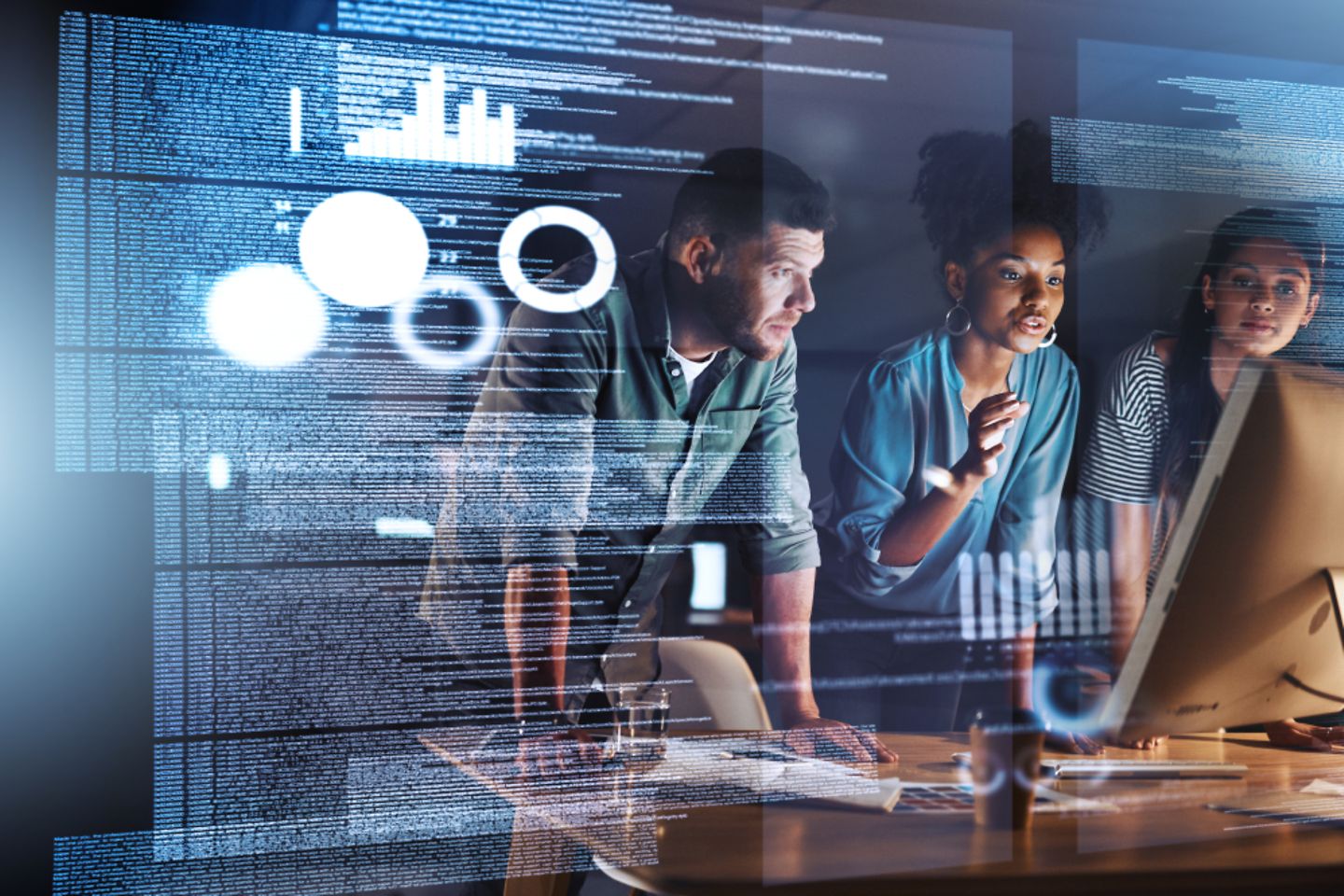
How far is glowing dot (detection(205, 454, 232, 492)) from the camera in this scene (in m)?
1.37

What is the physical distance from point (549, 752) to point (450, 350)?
1.80 ft

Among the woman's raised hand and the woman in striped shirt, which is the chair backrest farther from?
the woman in striped shirt

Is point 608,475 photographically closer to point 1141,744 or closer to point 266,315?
point 266,315

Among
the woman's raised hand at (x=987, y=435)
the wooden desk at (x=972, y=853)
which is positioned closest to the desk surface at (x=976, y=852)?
the wooden desk at (x=972, y=853)

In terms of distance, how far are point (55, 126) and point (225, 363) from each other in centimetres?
35

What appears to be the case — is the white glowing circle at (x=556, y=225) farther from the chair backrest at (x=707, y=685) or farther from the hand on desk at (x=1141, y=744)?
the hand on desk at (x=1141, y=744)

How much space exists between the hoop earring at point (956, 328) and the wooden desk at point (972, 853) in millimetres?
637

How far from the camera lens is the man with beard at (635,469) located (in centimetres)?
146

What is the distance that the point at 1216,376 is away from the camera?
72.4 inches

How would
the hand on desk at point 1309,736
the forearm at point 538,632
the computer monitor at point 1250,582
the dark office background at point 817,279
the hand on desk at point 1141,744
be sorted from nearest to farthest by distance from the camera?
the computer monitor at point 1250,582 < the dark office background at point 817,279 < the forearm at point 538,632 < the hand on desk at point 1141,744 < the hand on desk at point 1309,736

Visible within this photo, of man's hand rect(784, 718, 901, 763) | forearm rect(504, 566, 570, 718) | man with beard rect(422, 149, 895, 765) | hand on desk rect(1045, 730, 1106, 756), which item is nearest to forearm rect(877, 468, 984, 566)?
man with beard rect(422, 149, 895, 765)

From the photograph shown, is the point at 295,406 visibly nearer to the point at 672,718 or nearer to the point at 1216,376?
the point at 672,718

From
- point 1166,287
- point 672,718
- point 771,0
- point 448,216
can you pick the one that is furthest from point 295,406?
point 1166,287

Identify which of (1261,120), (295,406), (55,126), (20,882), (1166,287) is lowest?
(20,882)
